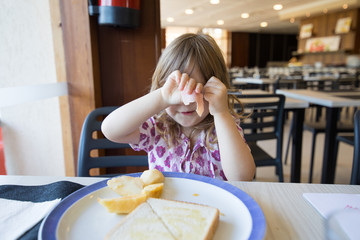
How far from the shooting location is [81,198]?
0.52m

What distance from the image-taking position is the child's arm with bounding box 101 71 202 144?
2.40 ft

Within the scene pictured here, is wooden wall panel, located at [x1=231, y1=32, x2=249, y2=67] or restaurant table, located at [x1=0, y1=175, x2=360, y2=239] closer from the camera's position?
restaurant table, located at [x1=0, y1=175, x2=360, y2=239]

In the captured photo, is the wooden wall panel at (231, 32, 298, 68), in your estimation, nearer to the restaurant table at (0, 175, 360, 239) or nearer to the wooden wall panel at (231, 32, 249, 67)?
the wooden wall panel at (231, 32, 249, 67)

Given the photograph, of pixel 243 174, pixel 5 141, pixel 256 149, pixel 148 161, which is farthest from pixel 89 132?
pixel 256 149

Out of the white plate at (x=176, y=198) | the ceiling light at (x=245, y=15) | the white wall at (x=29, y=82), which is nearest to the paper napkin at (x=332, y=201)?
the white plate at (x=176, y=198)

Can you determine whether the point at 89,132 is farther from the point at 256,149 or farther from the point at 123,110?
the point at 256,149

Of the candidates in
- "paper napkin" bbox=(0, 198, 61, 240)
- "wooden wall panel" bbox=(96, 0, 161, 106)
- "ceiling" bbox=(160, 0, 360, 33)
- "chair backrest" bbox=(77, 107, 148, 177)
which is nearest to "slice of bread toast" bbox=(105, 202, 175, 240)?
"paper napkin" bbox=(0, 198, 61, 240)

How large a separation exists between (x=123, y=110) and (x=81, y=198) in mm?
361

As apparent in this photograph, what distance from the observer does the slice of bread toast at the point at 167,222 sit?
392 millimetres

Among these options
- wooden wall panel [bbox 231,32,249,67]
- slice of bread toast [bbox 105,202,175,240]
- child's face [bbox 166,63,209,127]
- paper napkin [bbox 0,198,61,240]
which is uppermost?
wooden wall panel [bbox 231,32,249,67]

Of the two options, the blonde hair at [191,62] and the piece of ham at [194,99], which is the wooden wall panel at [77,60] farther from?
the piece of ham at [194,99]

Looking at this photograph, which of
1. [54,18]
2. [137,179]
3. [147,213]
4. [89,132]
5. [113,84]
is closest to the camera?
[147,213]

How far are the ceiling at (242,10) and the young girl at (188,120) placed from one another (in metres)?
6.95

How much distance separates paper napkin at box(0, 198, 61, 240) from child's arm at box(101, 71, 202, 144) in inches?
13.1
